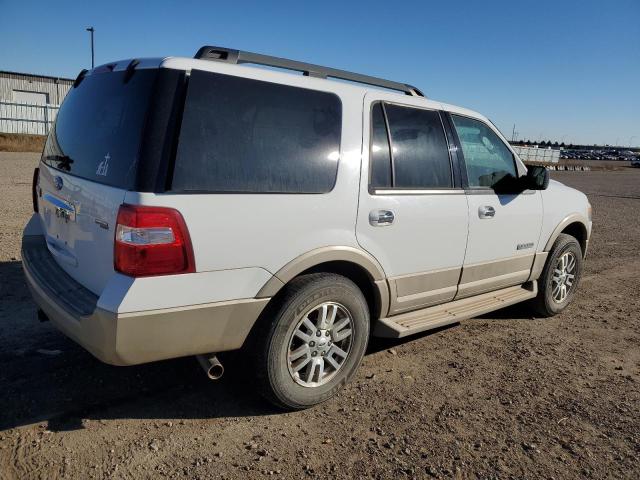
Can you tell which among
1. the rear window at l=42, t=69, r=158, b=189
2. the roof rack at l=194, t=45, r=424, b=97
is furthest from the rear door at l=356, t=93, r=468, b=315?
the rear window at l=42, t=69, r=158, b=189

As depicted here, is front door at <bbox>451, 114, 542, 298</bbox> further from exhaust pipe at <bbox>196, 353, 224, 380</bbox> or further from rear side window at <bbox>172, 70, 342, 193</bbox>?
exhaust pipe at <bbox>196, 353, 224, 380</bbox>

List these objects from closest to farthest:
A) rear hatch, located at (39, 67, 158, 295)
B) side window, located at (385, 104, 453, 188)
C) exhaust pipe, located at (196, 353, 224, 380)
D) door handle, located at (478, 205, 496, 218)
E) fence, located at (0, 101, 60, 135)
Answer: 1. rear hatch, located at (39, 67, 158, 295)
2. exhaust pipe, located at (196, 353, 224, 380)
3. side window, located at (385, 104, 453, 188)
4. door handle, located at (478, 205, 496, 218)
5. fence, located at (0, 101, 60, 135)

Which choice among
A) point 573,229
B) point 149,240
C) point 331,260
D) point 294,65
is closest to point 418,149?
Result: point 294,65

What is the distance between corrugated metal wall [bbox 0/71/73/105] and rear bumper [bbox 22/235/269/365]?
40676 mm

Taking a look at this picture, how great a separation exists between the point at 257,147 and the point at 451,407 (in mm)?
2067

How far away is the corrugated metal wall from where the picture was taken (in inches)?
1512

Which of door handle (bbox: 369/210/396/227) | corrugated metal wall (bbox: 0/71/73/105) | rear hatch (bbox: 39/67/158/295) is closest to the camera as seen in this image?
rear hatch (bbox: 39/67/158/295)

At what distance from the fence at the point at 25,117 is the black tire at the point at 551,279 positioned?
2967 centimetres

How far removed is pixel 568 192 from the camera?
5.25m

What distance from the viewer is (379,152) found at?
349 cm

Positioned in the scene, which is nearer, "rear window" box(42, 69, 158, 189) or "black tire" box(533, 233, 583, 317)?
"rear window" box(42, 69, 158, 189)

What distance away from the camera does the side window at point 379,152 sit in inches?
135

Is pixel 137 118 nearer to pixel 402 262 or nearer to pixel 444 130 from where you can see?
pixel 402 262

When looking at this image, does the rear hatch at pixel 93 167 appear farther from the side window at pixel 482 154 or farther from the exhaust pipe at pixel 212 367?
the side window at pixel 482 154
